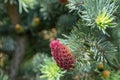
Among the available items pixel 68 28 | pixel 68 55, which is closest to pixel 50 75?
pixel 68 55

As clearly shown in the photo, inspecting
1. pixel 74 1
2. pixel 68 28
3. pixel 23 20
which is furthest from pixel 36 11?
pixel 74 1

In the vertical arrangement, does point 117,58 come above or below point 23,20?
below

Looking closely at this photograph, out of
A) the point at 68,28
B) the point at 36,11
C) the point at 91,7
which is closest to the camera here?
the point at 91,7

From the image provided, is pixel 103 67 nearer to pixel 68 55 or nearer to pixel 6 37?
pixel 68 55

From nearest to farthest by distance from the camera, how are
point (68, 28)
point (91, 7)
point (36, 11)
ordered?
point (91, 7)
point (68, 28)
point (36, 11)

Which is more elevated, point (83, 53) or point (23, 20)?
point (23, 20)

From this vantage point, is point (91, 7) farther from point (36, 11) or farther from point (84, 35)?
point (36, 11)

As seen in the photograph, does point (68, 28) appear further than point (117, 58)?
Yes
